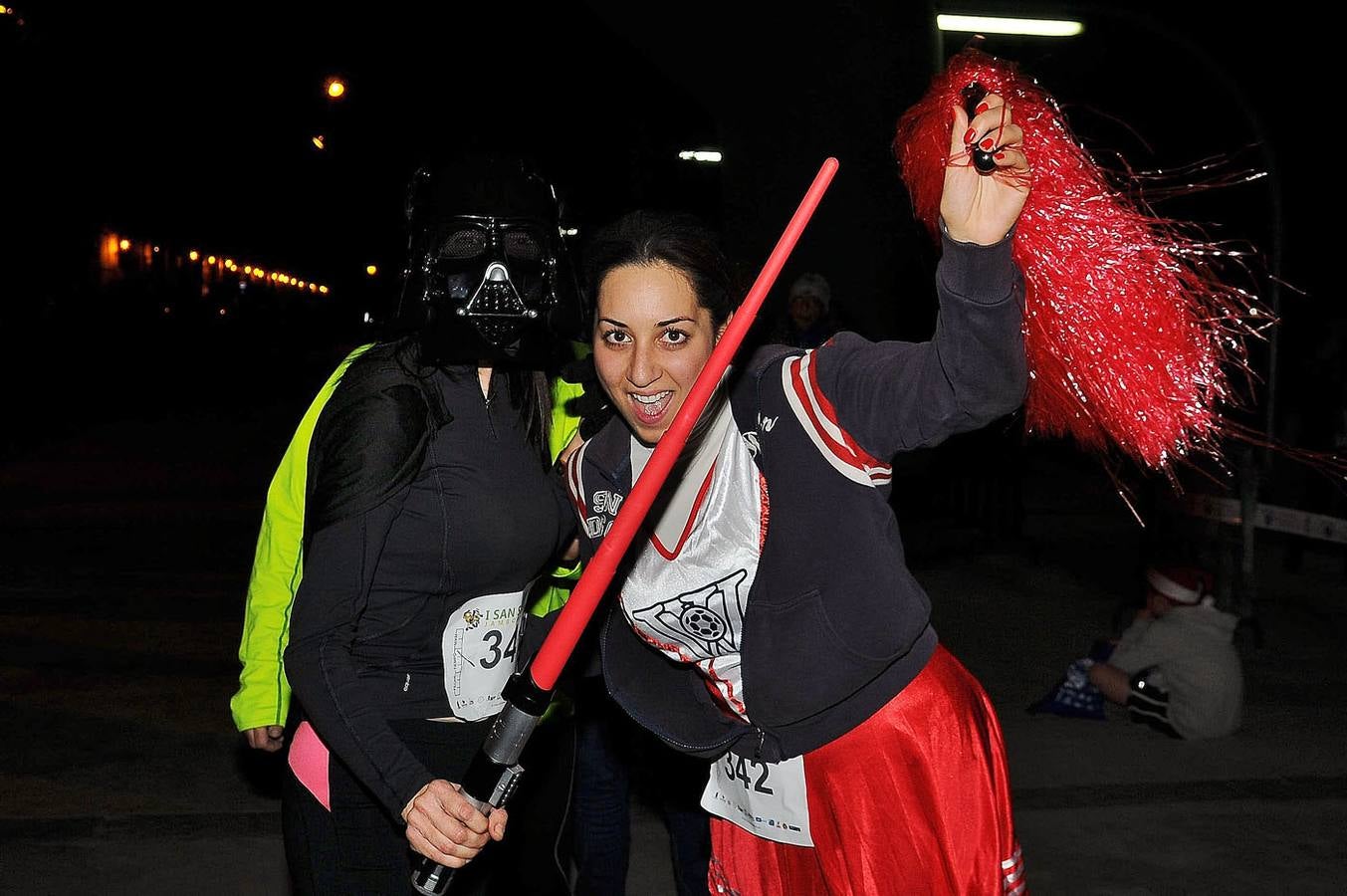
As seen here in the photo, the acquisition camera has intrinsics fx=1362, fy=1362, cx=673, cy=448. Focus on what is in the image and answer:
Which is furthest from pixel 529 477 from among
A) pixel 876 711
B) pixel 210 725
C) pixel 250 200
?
pixel 250 200

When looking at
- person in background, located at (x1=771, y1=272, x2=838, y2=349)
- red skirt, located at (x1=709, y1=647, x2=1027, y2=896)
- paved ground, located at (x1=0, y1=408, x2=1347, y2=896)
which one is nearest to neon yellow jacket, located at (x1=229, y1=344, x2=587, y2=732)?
red skirt, located at (x1=709, y1=647, x2=1027, y2=896)

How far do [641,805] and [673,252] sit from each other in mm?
3445

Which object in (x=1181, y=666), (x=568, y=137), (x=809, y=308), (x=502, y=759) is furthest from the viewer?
(x=568, y=137)

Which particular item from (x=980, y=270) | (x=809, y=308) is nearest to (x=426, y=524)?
(x=980, y=270)

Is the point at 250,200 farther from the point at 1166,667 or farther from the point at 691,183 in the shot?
the point at 1166,667

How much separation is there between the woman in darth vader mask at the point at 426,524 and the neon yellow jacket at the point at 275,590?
8 cm

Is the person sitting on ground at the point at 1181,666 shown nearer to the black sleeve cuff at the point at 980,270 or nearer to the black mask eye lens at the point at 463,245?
the black mask eye lens at the point at 463,245

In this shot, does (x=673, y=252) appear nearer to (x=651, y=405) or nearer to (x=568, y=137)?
(x=651, y=405)

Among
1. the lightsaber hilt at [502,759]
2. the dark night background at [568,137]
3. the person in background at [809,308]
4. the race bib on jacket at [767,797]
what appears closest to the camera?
the lightsaber hilt at [502,759]

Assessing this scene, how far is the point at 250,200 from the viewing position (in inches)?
2285

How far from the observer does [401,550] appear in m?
2.30

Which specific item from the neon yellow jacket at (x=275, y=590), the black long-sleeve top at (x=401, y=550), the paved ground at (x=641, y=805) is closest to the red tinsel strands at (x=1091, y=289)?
the black long-sleeve top at (x=401, y=550)

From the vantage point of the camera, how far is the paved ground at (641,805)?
4.62 m

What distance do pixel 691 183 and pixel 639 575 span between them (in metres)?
33.6
